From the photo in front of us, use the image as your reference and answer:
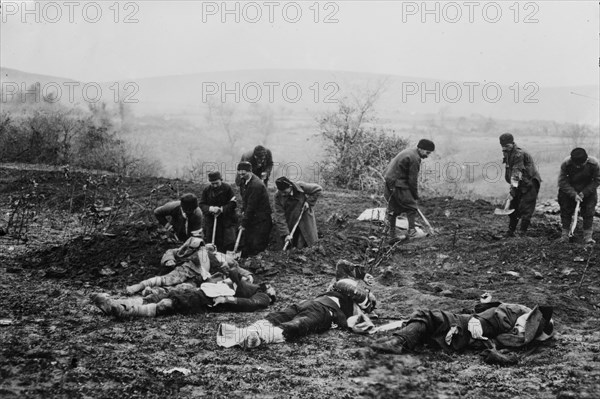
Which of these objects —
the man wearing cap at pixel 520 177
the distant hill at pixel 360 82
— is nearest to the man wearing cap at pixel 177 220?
the man wearing cap at pixel 520 177

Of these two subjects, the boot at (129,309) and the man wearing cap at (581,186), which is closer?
the boot at (129,309)

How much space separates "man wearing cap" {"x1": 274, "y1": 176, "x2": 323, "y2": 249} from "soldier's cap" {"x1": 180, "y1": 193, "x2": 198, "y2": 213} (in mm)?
1524

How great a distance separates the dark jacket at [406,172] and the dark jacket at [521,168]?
4.52ft

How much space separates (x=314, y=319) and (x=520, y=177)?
17.4ft

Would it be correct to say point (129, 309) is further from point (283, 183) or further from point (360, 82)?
point (360, 82)

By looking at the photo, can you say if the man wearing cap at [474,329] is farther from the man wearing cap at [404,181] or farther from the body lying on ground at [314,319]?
the man wearing cap at [404,181]

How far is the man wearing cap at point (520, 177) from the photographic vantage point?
30.8 ft

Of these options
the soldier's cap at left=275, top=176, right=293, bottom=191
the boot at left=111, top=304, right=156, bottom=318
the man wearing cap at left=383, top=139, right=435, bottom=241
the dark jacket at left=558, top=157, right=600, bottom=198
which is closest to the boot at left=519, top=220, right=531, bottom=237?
the dark jacket at left=558, top=157, right=600, bottom=198

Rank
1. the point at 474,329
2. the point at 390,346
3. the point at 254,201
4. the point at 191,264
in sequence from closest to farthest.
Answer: the point at 390,346 < the point at 474,329 < the point at 191,264 < the point at 254,201

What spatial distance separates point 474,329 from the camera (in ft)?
16.7

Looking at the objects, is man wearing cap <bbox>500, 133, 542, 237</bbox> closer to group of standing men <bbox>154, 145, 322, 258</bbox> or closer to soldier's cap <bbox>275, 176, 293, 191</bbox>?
group of standing men <bbox>154, 145, 322, 258</bbox>

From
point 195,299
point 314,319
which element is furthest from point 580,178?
point 195,299

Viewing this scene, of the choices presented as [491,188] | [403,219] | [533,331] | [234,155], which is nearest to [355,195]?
[403,219]

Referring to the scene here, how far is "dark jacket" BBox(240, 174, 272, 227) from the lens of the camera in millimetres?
8961
